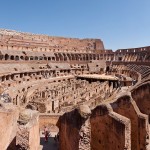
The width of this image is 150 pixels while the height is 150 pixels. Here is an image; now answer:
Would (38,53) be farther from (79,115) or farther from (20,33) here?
(79,115)

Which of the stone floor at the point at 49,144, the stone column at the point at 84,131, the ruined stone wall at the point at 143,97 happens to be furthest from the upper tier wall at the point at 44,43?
the stone column at the point at 84,131

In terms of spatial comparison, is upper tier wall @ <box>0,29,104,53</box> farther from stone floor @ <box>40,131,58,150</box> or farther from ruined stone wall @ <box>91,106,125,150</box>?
ruined stone wall @ <box>91,106,125,150</box>

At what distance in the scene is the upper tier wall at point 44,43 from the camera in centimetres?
4166

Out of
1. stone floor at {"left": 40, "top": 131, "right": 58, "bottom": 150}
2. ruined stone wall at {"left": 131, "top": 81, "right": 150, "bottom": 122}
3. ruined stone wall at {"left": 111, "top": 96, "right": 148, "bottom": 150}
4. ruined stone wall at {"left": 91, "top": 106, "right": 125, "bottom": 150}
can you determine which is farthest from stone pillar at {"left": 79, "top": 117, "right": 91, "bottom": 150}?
ruined stone wall at {"left": 131, "top": 81, "right": 150, "bottom": 122}

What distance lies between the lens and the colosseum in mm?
7605

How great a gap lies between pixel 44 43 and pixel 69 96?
1145 inches

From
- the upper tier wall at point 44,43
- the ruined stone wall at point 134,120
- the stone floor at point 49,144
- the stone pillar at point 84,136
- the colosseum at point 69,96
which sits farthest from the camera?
the upper tier wall at point 44,43

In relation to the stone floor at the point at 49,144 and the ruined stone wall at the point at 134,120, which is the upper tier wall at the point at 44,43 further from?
the ruined stone wall at the point at 134,120

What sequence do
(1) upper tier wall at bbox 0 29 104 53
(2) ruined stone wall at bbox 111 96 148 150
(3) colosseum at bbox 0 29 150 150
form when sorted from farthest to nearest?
(1) upper tier wall at bbox 0 29 104 53, (2) ruined stone wall at bbox 111 96 148 150, (3) colosseum at bbox 0 29 150 150

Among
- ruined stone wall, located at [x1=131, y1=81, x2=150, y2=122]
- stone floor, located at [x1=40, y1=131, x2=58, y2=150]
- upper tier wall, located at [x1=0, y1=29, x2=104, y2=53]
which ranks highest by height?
upper tier wall, located at [x1=0, y1=29, x2=104, y2=53]

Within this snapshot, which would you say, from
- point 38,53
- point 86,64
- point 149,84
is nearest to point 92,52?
point 86,64

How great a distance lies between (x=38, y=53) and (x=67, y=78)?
9.30 metres

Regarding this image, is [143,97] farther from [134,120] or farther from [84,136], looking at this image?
[84,136]

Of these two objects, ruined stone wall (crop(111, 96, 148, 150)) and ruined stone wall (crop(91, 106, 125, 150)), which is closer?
ruined stone wall (crop(91, 106, 125, 150))
